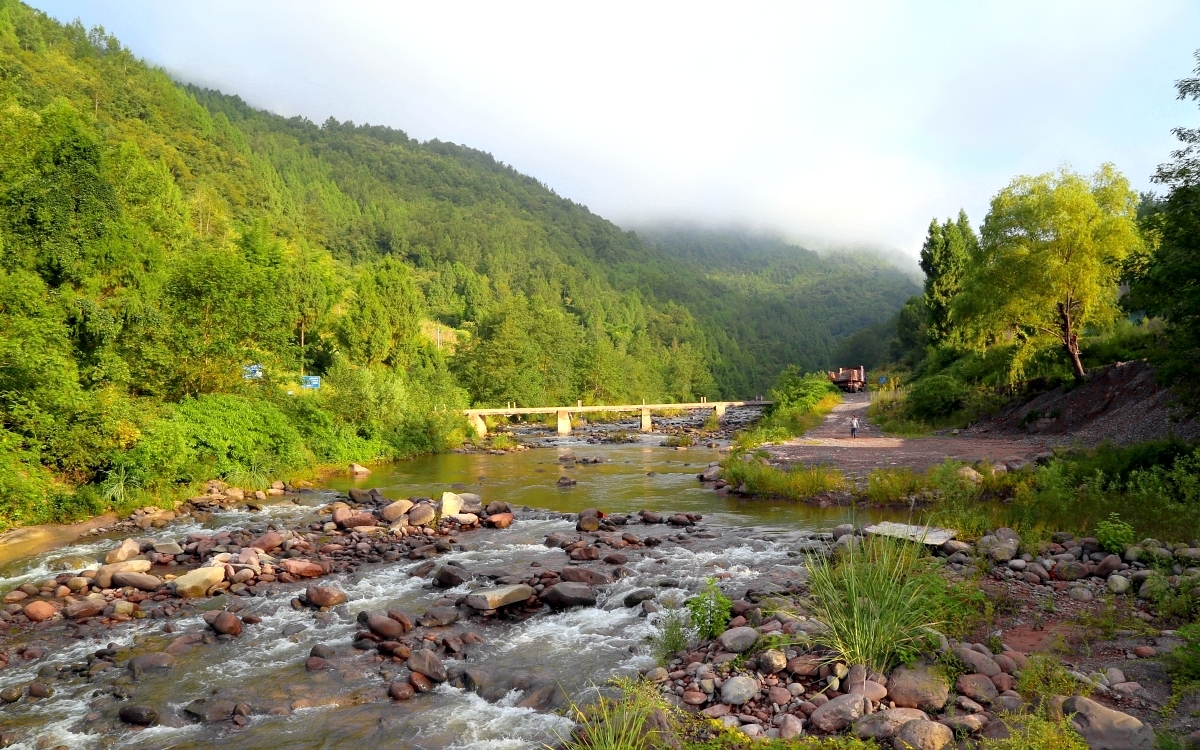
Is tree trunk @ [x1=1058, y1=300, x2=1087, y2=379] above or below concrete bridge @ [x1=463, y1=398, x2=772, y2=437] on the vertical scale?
above

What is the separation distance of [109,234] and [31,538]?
11.0m

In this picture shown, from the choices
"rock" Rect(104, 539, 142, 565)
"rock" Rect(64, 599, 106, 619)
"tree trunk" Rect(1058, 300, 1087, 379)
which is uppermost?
"tree trunk" Rect(1058, 300, 1087, 379)

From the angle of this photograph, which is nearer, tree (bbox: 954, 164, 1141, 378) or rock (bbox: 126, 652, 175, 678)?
rock (bbox: 126, 652, 175, 678)

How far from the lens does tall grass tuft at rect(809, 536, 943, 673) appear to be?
7.84 metres

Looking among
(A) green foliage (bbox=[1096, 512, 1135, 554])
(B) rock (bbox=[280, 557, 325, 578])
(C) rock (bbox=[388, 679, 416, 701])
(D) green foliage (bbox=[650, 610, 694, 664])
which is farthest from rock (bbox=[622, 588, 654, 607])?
(A) green foliage (bbox=[1096, 512, 1135, 554])

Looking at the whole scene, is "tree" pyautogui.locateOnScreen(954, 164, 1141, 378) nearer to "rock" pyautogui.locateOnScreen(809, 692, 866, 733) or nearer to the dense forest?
"rock" pyautogui.locateOnScreen(809, 692, 866, 733)

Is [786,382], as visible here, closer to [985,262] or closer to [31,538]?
[985,262]

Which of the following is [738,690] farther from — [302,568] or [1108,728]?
[302,568]

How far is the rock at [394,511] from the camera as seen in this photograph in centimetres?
2078

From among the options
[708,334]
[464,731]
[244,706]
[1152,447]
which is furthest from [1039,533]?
[708,334]

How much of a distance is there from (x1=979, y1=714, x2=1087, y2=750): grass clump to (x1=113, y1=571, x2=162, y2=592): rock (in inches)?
606

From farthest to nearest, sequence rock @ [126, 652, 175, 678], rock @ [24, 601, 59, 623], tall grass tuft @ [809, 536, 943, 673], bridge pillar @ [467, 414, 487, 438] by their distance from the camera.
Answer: bridge pillar @ [467, 414, 487, 438] → rock @ [24, 601, 59, 623] → rock @ [126, 652, 175, 678] → tall grass tuft @ [809, 536, 943, 673]

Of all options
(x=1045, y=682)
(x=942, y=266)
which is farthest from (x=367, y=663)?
(x=942, y=266)

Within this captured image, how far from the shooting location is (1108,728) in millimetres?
6117
